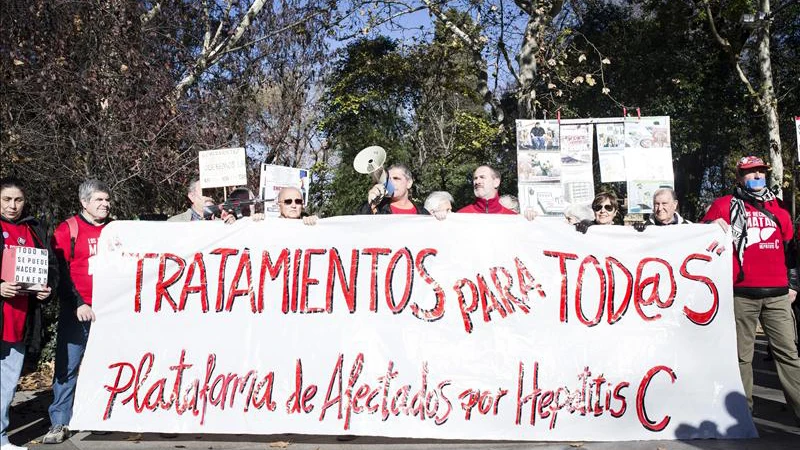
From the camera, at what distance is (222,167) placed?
26.8 ft

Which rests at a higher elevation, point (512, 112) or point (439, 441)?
point (512, 112)

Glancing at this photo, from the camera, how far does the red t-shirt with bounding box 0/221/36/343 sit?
459 centimetres

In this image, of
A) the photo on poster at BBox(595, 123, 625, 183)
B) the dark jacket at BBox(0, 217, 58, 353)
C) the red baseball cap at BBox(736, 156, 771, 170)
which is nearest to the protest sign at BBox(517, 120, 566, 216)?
the photo on poster at BBox(595, 123, 625, 183)

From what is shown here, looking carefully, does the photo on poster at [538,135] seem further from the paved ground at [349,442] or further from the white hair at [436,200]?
the paved ground at [349,442]

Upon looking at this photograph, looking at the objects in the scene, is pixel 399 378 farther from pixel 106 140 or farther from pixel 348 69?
pixel 348 69

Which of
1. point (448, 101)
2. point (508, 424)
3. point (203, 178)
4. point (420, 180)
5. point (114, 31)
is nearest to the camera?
point (508, 424)

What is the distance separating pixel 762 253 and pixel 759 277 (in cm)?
17

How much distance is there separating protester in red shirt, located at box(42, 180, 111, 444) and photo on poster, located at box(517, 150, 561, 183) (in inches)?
196

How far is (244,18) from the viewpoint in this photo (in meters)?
13.2

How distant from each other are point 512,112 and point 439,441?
782 inches

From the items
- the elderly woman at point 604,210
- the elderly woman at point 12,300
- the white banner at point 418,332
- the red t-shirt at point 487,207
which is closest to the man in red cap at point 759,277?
the white banner at point 418,332

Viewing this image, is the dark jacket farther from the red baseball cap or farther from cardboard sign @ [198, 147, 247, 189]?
the red baseball cap

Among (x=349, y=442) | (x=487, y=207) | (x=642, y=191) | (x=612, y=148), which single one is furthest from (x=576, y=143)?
(x=349, y=442)

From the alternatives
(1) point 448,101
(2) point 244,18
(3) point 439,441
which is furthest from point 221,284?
(1) point 448,101
